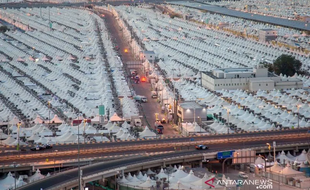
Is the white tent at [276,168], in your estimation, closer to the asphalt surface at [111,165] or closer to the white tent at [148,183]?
→ the asphalt surface at [111,165]

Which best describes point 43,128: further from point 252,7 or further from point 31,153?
point 252,7

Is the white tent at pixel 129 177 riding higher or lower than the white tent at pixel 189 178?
lower

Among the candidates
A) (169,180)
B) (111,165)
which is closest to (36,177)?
(111,165)

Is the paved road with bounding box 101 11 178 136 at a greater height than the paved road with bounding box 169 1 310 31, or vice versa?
the paved road with bounding box 169 1 310 31

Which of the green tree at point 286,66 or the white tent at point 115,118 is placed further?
the green tree at point 286,66

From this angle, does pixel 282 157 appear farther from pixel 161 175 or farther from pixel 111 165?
pixel 111 165

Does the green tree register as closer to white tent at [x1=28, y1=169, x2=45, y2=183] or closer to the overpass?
the overpass

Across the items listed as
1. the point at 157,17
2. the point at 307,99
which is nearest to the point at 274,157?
the point at 307,99

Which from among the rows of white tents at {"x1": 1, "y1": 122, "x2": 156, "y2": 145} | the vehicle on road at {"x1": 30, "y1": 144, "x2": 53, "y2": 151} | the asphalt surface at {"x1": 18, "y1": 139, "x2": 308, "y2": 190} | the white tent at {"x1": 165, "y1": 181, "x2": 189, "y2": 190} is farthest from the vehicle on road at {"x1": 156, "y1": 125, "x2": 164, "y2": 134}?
the white tent at {"x1": 165, "y1": 181, "x2": 189, "y2": 190}

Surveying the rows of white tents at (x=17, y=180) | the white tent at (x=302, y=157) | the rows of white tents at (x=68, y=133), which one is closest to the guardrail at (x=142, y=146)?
the rows of white tents at (x=17, y=180)
